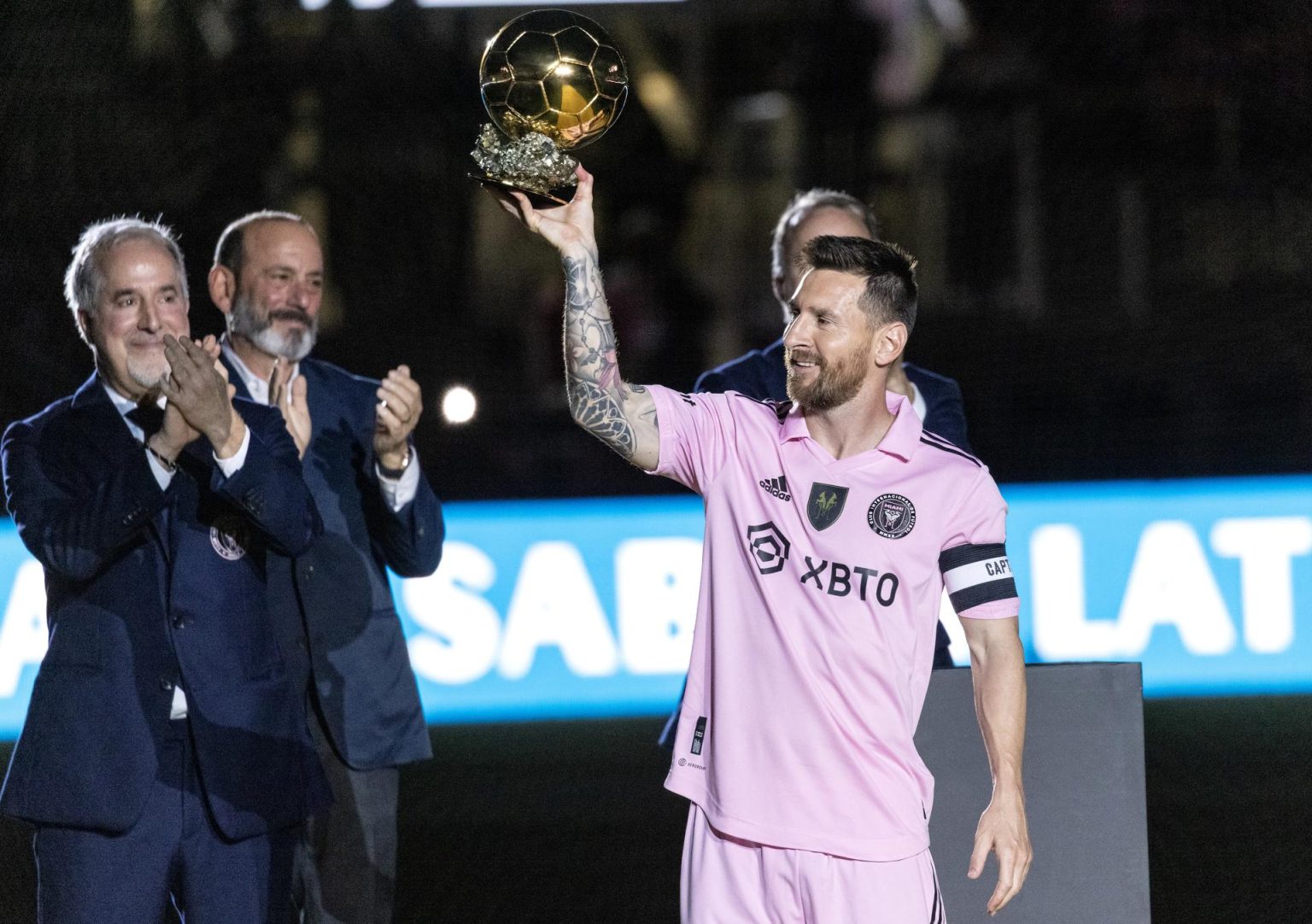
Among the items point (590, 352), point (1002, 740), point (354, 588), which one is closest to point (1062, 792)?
point (1002, 740)

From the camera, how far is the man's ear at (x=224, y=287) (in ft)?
11.2

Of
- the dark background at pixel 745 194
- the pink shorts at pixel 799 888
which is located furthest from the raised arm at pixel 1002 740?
the dark background at pixel 745 194

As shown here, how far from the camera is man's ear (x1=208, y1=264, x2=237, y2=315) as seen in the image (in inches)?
134

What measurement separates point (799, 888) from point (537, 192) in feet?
3.81

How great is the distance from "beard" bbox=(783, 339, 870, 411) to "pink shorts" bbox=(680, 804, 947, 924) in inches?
28.3

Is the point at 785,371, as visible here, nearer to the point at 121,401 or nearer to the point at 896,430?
the point at 896,430

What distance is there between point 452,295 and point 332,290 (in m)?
0.53

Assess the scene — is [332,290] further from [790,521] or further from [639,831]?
[790,521]

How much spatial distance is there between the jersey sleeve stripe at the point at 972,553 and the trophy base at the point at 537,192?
2.76 feet

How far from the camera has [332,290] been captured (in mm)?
6531

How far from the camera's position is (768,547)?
243cm

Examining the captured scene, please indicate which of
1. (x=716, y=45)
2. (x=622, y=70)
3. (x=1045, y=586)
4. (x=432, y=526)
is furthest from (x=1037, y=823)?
(x=716, y=45)

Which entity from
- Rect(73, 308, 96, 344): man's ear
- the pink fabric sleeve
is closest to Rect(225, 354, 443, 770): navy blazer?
Rect(73, 308, 96, 344): man's ear

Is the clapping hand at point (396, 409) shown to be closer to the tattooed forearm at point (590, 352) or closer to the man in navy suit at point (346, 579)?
the man in navy suit at point (346, 579)
